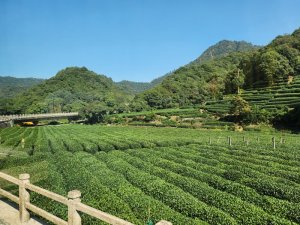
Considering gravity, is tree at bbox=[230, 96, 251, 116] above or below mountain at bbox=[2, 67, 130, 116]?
below

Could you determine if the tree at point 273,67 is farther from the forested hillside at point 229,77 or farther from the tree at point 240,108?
the tree at point 240,108

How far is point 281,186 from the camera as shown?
15.5 meters

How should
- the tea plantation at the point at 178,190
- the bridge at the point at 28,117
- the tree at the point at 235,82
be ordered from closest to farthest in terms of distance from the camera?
the tea plantation at the point at 178,190
the bridge at the point at 28,117
the tree at the point at 235,82

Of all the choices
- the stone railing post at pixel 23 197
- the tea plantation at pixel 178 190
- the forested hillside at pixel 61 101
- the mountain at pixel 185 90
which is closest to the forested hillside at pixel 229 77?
the mountain at pixel 185 90

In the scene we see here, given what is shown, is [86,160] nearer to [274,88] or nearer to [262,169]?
[262,169]

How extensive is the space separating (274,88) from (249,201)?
83617 millimetres

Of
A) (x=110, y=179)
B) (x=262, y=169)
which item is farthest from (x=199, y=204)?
(x=262, y=169)

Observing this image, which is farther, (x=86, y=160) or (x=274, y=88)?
(x=274, y=88)

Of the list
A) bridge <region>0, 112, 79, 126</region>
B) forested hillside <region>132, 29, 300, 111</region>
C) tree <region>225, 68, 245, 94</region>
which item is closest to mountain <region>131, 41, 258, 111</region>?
forested hillside <region>132, 29, 300, 111</region>

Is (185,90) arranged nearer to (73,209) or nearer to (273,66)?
(273,66)

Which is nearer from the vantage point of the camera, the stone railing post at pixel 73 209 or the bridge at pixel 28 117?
the stone railing post at pixel 73 209

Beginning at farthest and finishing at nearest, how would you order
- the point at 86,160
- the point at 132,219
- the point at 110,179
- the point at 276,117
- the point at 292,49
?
the point at 292,49, the point at 276,117, the point at 86,160, the point at 110,179, the point at 132,219

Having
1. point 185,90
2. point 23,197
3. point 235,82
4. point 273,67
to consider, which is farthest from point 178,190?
point 185,90

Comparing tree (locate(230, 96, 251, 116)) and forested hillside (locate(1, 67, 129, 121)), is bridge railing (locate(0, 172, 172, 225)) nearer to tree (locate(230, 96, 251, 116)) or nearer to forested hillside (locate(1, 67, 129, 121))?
tree (locate(230, 96, 251, 116))
